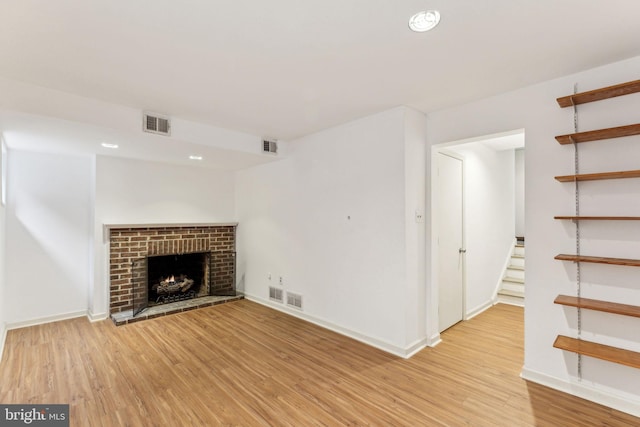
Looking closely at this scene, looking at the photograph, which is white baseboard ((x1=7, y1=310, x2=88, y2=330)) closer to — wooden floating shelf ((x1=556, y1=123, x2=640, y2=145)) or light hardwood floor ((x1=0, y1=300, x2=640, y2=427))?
light hardwood floor ((x1=0, y1=300, x2=640, y2=427))

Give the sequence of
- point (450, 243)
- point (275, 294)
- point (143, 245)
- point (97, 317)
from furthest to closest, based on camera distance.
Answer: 1. point (275, 294)
2. point (143, 245)
3. point (97, 317)
4. point (450, 243)

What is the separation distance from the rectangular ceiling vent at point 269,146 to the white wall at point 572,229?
2782mm

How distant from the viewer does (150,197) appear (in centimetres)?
Answer: 489

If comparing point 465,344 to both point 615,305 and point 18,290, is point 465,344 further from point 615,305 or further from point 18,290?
point 18,290

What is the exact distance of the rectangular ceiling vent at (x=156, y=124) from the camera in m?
3.24

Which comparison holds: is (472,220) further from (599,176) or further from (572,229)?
(599,176)

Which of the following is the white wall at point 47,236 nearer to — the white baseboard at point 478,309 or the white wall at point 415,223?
the white wall at point 415,223

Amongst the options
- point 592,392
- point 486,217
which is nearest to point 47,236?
point 592,392

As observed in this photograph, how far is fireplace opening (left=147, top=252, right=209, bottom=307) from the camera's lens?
5.05m

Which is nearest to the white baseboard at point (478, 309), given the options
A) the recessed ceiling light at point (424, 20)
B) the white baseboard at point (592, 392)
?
the white baseboard at point (592, 392)

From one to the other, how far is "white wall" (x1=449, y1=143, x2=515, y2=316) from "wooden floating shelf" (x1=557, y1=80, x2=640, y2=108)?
1574 millimetres

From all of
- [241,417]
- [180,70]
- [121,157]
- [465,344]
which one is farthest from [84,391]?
[465,344]

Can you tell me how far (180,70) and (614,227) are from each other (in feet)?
11.6

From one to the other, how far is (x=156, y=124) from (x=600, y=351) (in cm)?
443
